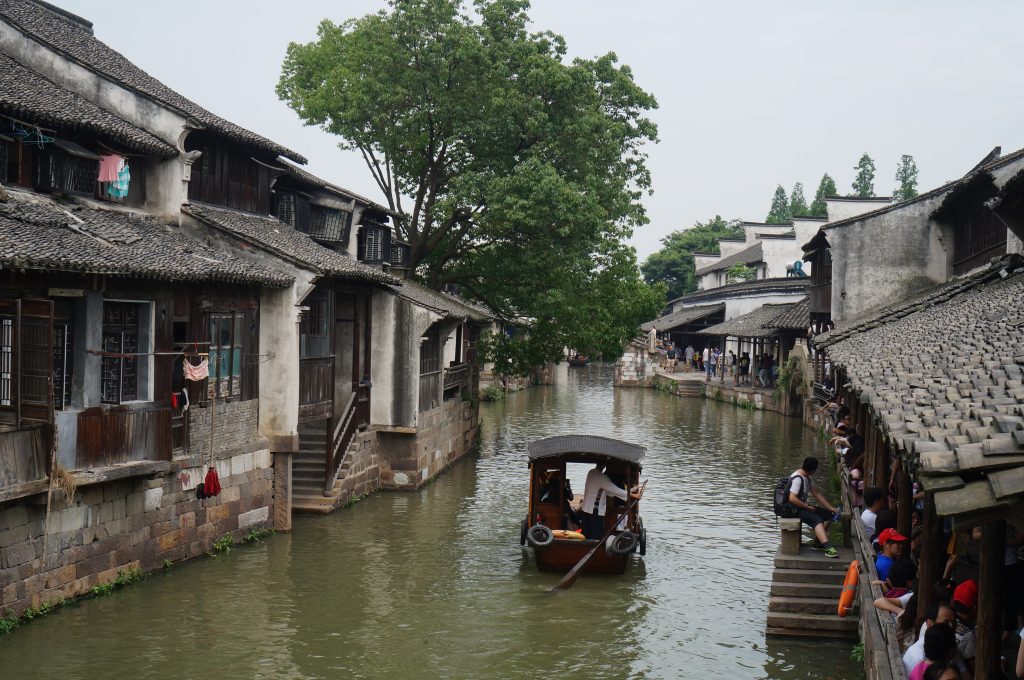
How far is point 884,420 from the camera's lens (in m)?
7.20

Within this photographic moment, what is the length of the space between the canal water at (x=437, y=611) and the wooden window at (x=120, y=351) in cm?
295

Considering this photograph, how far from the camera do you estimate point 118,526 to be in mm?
15336

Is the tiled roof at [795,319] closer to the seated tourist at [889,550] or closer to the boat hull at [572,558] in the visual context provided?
the boat hull at [572,558]

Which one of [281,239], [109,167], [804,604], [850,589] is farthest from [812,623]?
[109,167]

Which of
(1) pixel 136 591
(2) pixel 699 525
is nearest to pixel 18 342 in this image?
(1) pixel 136 591

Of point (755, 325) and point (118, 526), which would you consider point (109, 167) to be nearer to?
point (118, 526)

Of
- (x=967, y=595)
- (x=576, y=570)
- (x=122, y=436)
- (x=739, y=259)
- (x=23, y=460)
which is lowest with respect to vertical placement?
(x=576, y=570)

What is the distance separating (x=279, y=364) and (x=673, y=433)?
21.8 m

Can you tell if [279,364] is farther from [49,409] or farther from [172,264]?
[49,409]

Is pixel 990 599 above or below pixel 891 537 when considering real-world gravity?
above

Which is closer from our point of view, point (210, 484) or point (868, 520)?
point (868, 520)

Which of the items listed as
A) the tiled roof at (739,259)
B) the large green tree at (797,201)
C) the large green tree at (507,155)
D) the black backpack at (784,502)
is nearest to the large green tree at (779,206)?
the large green tree at (797,201)

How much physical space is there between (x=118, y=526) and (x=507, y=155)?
59.0ft

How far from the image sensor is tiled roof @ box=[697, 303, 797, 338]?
47.0 metres
